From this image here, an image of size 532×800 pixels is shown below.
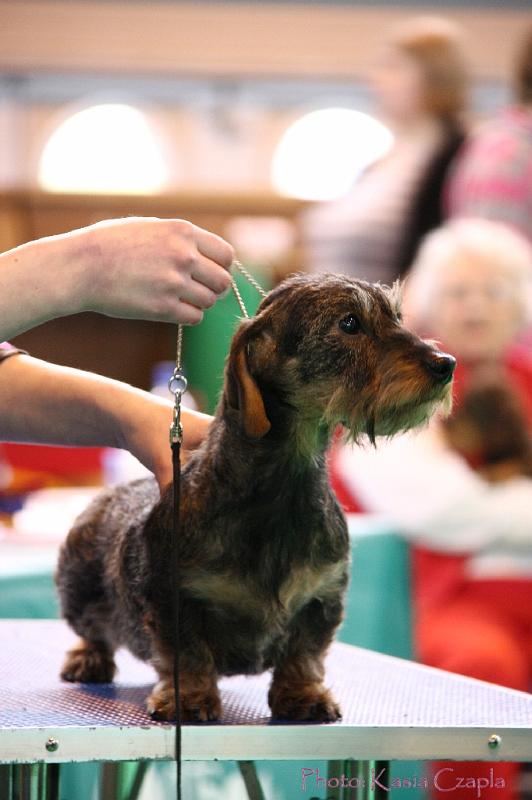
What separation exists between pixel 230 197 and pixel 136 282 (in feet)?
20.9

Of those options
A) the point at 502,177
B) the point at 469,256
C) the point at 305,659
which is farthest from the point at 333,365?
the point at 502,177

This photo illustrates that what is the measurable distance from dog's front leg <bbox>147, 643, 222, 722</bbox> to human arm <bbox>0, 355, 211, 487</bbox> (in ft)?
0.87

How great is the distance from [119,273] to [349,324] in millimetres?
249

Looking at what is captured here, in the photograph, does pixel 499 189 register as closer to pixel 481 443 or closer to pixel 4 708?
pixel 481 443

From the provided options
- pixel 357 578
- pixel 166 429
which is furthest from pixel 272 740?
pixel 357 578

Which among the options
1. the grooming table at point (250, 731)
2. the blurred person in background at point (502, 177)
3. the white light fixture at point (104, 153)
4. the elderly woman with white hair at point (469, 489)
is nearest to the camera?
the grooming table at point (250, 731)

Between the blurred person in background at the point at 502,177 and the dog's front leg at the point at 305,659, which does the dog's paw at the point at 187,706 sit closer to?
the dog's front leg at the point at 305,659

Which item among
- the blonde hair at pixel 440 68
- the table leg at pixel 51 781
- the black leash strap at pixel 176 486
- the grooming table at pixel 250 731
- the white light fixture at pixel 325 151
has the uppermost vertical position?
the white light fixture at pixel 325 151

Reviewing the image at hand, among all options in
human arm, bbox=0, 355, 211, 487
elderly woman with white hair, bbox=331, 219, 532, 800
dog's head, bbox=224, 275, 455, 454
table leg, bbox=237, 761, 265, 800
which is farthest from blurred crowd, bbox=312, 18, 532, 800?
dog's head, bbox=224, 275, 455, 454

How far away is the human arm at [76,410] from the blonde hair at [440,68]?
2584mm

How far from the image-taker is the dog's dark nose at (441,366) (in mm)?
1259

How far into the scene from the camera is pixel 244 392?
51.5 inches

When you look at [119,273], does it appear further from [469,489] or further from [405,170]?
[405,170]

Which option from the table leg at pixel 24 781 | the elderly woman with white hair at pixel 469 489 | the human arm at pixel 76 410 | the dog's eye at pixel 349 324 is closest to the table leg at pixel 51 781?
the table leg at pixel 24 781
